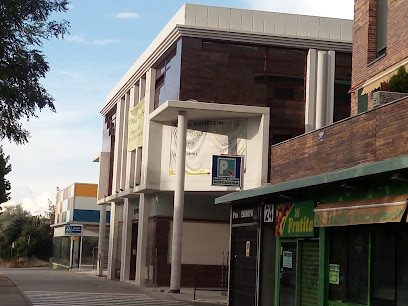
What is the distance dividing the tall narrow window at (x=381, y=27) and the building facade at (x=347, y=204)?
0.09 feet

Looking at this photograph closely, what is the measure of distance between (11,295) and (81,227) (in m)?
30.6

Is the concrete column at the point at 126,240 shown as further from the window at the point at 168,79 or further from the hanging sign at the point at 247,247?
the hanging sign at the point at 247,247

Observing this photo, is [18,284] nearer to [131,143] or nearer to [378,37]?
[131,143]

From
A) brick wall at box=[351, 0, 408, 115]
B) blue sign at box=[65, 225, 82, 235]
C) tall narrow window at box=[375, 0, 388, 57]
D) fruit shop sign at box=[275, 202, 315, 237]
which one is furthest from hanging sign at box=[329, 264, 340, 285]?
blue sign at box=[65, 225, 82, 235]

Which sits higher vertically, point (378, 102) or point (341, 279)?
point (378, 102)

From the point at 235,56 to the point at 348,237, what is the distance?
56.6ft

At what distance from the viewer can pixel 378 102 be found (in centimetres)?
1507

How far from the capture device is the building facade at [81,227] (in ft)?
185

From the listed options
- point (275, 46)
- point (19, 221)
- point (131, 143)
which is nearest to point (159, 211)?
point (131, 143)

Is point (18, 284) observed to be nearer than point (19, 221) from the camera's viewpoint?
Yes

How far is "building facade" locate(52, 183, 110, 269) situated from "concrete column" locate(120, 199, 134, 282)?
15888mm

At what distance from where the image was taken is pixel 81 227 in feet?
185

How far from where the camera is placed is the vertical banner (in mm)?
30672

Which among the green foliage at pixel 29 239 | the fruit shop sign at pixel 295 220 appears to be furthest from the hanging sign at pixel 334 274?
the green foliage at pixel 29 239
